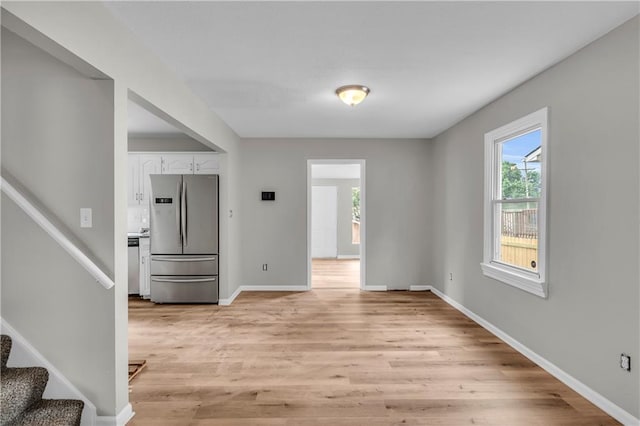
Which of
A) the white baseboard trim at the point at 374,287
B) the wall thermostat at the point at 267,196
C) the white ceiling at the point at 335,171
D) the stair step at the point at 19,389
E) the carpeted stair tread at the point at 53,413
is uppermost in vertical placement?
the white ceiling at the point at 335,171

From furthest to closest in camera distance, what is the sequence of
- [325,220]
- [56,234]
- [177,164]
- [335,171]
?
[325,220], [335,171], [177,164], [56,234]

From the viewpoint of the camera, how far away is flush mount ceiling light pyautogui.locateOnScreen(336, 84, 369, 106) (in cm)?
301

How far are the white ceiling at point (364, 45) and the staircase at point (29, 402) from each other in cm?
216

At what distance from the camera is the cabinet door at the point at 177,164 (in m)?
4.91

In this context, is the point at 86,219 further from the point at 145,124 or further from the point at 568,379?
the point at 568,379

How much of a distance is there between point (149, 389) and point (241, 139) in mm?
3791

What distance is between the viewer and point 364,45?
228cm

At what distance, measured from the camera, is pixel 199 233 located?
4527 mm

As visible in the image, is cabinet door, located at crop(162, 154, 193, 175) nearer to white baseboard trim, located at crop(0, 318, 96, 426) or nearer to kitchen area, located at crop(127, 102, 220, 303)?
kitchen area, located at crop(127, 102, 220, 303)

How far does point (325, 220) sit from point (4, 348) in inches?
294

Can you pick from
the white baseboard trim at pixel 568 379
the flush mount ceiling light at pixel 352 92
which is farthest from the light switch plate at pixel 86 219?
the white baseboard trim at pixel 568 379

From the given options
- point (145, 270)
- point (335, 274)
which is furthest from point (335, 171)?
point (145, 270)

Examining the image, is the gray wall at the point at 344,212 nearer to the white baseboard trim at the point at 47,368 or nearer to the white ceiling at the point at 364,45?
the white ceiling at the point at 364,45

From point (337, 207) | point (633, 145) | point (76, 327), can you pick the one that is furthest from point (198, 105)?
point (337, 207)
